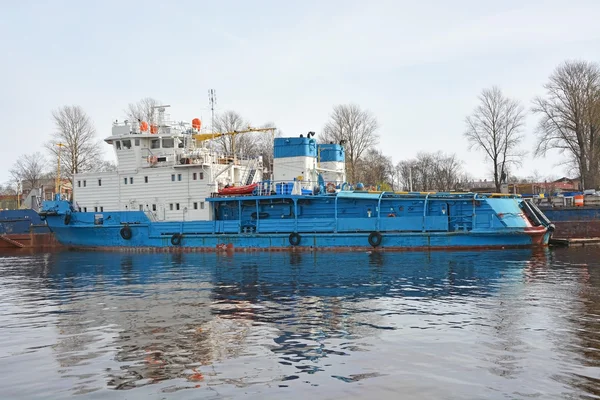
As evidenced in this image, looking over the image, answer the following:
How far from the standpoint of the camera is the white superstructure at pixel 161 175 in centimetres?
3559

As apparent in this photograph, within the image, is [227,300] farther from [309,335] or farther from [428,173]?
[428,173]

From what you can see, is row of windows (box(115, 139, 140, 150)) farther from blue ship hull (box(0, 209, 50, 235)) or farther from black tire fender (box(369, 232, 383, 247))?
black tire fender (box(369, 232, 383, 247))

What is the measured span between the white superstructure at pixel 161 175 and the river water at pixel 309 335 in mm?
13812

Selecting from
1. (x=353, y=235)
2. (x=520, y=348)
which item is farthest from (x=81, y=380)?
(x=353, y=235)

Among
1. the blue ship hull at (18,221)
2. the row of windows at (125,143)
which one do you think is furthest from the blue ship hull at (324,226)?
the blue ship hull at (18,221)

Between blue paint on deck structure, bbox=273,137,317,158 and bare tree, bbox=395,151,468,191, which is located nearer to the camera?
blue paint on deck structure, bbox=273,137,317,158

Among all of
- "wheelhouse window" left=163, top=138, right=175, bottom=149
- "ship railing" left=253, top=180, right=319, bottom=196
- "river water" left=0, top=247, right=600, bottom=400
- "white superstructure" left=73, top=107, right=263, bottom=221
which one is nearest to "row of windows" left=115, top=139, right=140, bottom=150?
"white superstructure" left=73, top=107, right=263, bottom=221

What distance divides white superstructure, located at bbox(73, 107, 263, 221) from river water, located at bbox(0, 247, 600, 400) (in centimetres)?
1381

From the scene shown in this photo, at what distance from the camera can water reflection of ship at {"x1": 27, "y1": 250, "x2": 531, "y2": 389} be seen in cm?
1049

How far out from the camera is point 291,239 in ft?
107

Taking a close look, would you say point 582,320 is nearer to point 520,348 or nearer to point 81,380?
point 520,348

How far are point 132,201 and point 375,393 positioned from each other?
3149cm

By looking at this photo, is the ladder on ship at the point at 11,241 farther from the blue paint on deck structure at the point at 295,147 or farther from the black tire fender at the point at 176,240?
the blue paint on deck structure at the point at 295,147

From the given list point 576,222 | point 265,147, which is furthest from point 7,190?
point 576,222
